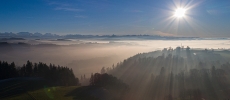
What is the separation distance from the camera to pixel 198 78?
11575cm

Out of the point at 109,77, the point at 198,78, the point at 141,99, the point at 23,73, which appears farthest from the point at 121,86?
the point at 198,78

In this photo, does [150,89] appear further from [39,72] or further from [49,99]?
[49,99]

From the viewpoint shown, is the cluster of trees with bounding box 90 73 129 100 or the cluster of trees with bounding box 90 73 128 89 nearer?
the cluster of trees with bounding box 90 73 129 100

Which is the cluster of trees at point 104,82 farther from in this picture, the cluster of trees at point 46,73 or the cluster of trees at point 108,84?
the cluster of trees at point 46,73

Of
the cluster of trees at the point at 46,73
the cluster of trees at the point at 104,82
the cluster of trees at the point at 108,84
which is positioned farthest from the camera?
the cluster of trees at the point at 46,73

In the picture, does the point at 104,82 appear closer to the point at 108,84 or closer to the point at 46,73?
the point at 108,84

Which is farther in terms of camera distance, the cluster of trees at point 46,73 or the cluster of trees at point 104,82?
the cluster of trees at point 46,73

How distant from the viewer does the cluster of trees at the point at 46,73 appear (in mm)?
81438

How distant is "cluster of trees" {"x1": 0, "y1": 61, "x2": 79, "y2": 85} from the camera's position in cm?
8144

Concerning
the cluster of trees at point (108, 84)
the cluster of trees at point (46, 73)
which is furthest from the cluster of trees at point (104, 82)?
the cluster of trees at point (46, 73)

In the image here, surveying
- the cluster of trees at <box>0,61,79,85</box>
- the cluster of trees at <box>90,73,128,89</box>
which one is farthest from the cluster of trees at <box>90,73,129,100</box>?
the cluster of trees at <box>0,61,79,85</box>

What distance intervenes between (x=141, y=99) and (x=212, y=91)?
39.2 m

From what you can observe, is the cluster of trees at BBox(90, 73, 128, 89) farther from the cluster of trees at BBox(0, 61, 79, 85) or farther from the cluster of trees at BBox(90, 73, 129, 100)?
the cluster of trees at BBox(0, 61, 79, 85)

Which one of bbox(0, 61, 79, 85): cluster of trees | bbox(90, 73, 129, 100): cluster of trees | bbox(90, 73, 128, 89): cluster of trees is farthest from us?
bbox(0, 61, 79, 85): cluster of trees
